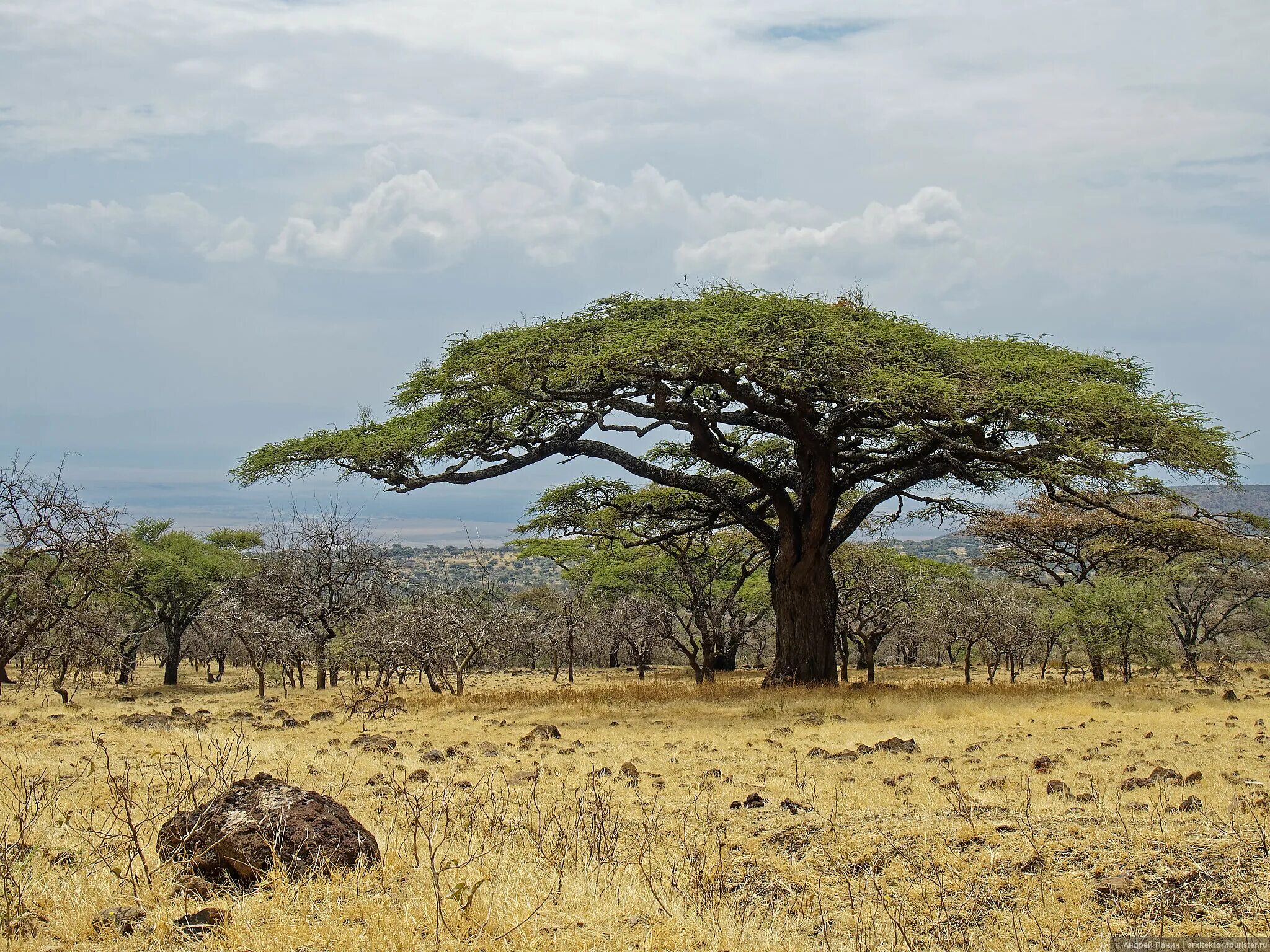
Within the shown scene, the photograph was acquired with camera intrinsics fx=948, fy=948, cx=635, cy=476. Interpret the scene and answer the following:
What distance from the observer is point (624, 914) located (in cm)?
490

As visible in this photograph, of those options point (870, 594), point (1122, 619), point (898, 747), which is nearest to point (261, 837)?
point (898, 747)

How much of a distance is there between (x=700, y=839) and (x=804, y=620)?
13.4 metres

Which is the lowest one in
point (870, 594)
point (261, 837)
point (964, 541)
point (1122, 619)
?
point (261, 837)

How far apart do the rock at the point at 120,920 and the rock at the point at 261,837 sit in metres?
0.47

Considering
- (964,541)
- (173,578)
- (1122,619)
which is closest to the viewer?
(1122,619)

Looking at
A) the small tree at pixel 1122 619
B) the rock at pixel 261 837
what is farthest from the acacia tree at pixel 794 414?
the rock at pixel 261 837

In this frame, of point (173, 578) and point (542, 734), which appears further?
point (173, 578)

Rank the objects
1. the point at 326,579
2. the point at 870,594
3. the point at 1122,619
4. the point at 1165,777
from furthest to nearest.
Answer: the point at 326,579 < the point at 870,594 < the point at 1122,619 < the point at 1165,777

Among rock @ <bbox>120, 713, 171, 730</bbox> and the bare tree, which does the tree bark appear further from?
rock @ <bbox>120, 713, 171, 730</bbox>

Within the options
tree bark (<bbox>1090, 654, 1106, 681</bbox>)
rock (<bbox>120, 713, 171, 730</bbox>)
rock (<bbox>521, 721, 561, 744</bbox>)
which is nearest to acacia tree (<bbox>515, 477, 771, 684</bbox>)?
rock (<bbox>521, 721, 561, 744</bbox>)

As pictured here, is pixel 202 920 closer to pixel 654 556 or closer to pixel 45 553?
pixel 45 553

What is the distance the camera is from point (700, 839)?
Answer: 6.87 m

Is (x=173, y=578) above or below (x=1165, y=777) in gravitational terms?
above

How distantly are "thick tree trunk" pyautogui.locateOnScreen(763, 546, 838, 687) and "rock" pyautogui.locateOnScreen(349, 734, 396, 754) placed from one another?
9.43 meters
